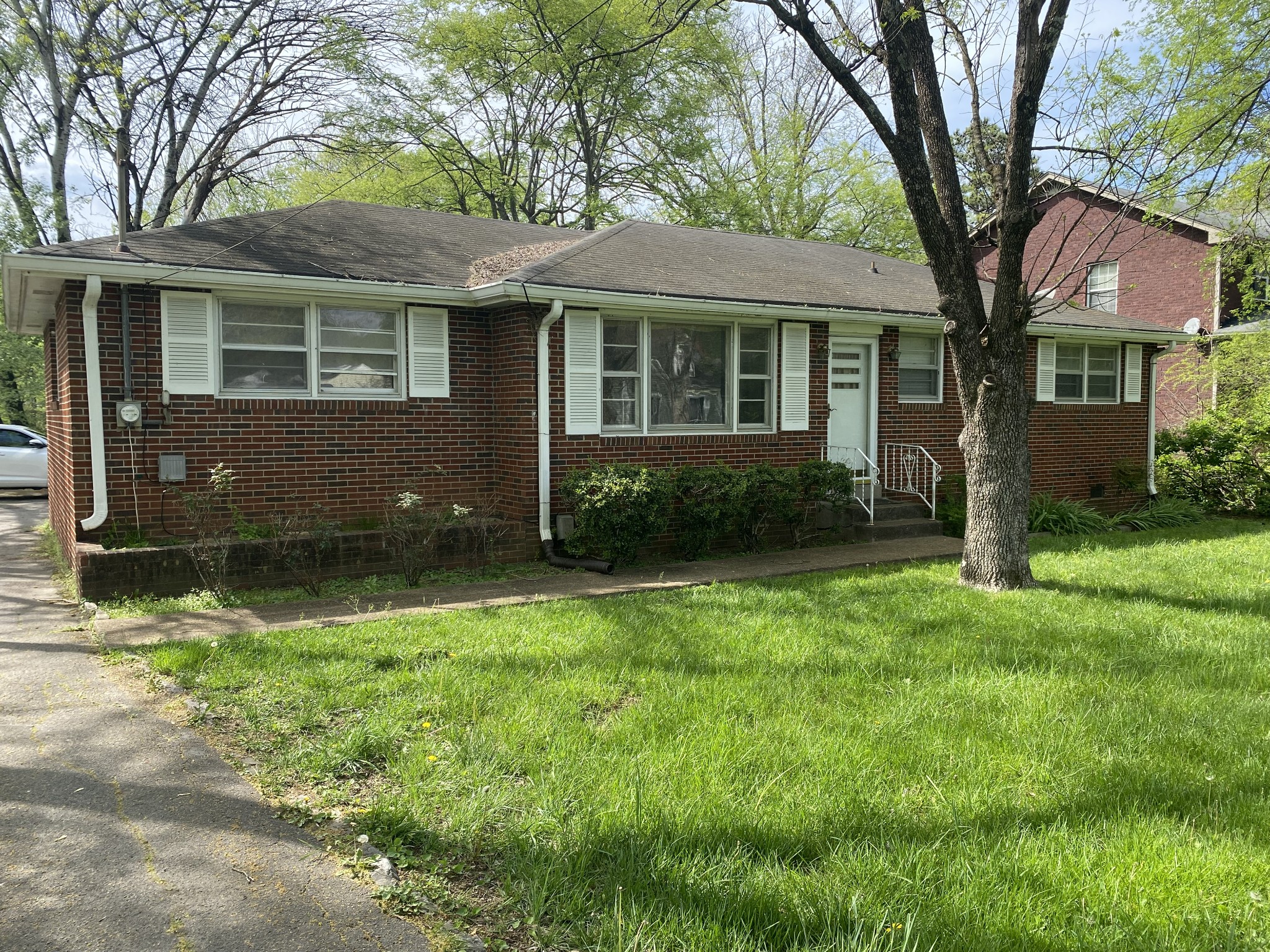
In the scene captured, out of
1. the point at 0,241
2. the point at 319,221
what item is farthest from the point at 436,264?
the point at 0,241

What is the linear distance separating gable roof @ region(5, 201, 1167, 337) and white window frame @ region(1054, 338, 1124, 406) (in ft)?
1.24

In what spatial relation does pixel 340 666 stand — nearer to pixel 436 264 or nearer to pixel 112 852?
pixel 112 852

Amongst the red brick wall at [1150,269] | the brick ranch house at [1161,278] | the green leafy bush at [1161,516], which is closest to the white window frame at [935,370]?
the green leafy bush at [1161,516]

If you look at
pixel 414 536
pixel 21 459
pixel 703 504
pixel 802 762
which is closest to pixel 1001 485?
pixel 703 504

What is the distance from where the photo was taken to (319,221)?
11.6 m

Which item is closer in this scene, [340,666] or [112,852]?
[112,852]

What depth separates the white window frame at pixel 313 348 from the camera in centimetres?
926

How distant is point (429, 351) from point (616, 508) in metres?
3.00

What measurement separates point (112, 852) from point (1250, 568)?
10.8 meters

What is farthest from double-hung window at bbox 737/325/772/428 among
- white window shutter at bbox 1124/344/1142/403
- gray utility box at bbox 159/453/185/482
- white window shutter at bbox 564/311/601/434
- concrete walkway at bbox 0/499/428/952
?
concrete walkway at bbox 0/499/428/952

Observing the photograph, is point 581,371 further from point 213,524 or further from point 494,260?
point 213,524

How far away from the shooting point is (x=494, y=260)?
11523 millimetres

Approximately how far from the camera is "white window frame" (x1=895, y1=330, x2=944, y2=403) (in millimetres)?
13391

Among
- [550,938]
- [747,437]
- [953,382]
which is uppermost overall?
[953,382]
